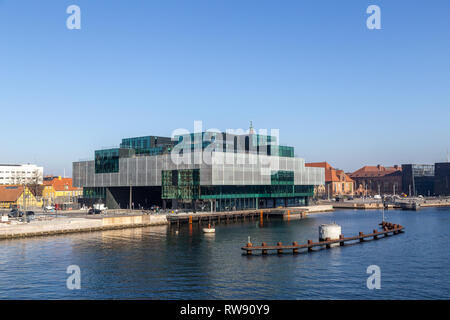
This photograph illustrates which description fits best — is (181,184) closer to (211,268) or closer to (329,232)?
(329,232)

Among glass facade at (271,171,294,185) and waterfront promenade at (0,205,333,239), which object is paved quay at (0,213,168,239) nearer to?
waterfront promenade at (0,205,333,239)

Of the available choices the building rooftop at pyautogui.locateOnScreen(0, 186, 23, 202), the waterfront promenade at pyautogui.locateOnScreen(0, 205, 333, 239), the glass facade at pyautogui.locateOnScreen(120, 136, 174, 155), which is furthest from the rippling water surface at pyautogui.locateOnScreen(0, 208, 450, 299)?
the building rooftop at pyautogui.locateOnScreen(0, 186, 23, 202)

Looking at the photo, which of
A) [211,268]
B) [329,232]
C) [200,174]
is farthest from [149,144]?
[211,268]

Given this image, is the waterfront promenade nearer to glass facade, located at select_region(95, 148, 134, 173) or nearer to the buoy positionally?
glass facade, located at select_region(95, 148, 134, 173)

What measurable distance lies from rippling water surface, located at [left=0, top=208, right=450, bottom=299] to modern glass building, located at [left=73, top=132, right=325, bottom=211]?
1438 inches

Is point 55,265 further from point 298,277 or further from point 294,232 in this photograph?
point 294,232

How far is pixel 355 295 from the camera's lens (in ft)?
144

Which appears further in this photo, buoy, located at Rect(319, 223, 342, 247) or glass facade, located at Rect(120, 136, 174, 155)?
glass facade, located at Rect(120, 136, 174, 155)

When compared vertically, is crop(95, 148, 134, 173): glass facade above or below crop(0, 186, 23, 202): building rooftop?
above

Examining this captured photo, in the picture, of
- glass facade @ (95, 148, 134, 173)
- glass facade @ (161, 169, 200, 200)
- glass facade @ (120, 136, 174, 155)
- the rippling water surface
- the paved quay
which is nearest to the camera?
the rippling water surface

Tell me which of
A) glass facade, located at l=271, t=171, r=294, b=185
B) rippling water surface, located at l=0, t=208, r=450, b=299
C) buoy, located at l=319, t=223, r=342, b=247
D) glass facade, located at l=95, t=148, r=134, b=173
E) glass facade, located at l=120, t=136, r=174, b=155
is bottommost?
rippling water surface, located at l=0, t=208, r=450, b=299

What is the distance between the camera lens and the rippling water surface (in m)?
45.1

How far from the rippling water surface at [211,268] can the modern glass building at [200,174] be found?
36.5m

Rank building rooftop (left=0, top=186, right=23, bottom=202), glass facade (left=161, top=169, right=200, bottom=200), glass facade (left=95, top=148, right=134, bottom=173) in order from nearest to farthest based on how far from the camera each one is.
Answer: glass facade (left=161, top=169, right=200, bottom=200), glass facade (left=95, top=148, right=134, bottom=173), building rooftop (left=0, top=186, right=23, bottom=202)
